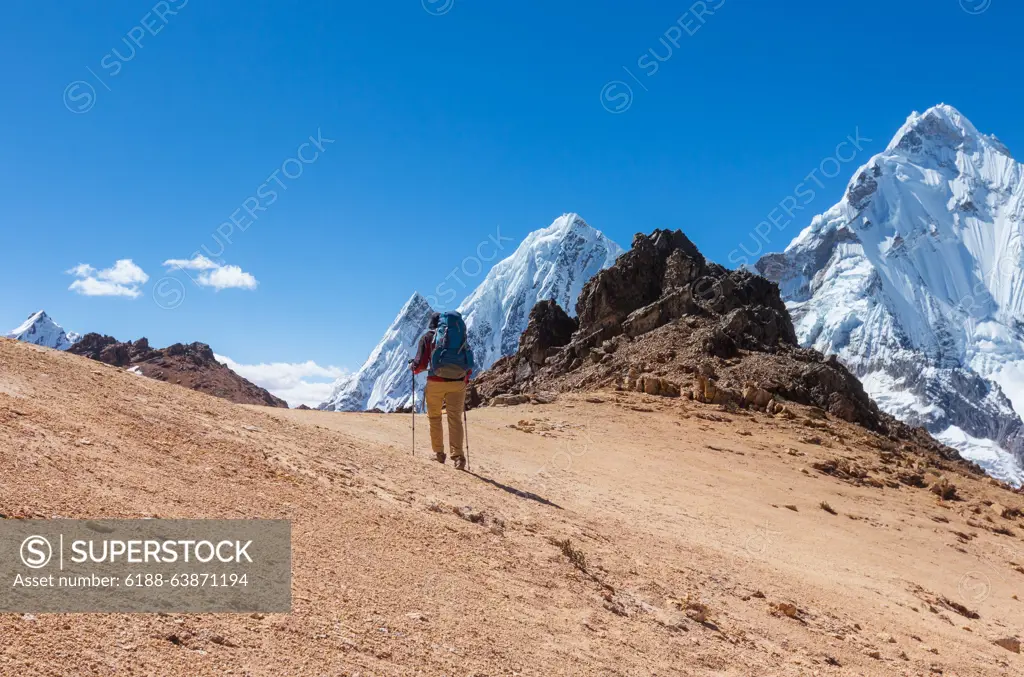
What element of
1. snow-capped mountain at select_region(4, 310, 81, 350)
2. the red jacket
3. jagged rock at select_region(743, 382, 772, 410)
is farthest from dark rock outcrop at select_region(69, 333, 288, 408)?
snow-capped mountain at select_region(4, 310, 81, 350)

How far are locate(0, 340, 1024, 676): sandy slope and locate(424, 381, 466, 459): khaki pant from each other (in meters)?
0.92

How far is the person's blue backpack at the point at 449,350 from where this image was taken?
1045 cm

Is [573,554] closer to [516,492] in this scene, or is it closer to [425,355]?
[516,492]

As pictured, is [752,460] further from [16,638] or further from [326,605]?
[16,638]

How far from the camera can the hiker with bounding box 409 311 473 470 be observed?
1046cm

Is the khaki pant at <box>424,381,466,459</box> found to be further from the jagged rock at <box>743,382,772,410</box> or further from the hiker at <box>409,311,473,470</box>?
the jagged rock at <box>743,382,772,410</box>

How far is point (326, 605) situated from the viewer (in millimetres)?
4164

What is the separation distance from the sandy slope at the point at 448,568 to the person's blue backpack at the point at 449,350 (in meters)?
1.51

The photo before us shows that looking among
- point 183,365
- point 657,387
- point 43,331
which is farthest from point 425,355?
point 43,331

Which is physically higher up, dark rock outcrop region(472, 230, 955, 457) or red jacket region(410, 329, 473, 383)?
dark rock outcrop region(472, 230, 955, 457)

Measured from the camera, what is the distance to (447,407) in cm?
1070

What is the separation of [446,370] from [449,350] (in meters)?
0.29

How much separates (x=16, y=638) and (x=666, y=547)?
21.1 ft

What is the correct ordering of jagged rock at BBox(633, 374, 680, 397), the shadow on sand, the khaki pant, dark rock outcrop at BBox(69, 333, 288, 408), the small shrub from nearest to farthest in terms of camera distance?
the small shrub
the shadow on sand
the khaki pant
jagged rock at BBox(633, 374, 680, 397)
dark rock outcrop at BBox(69, 333, 288, 408)
